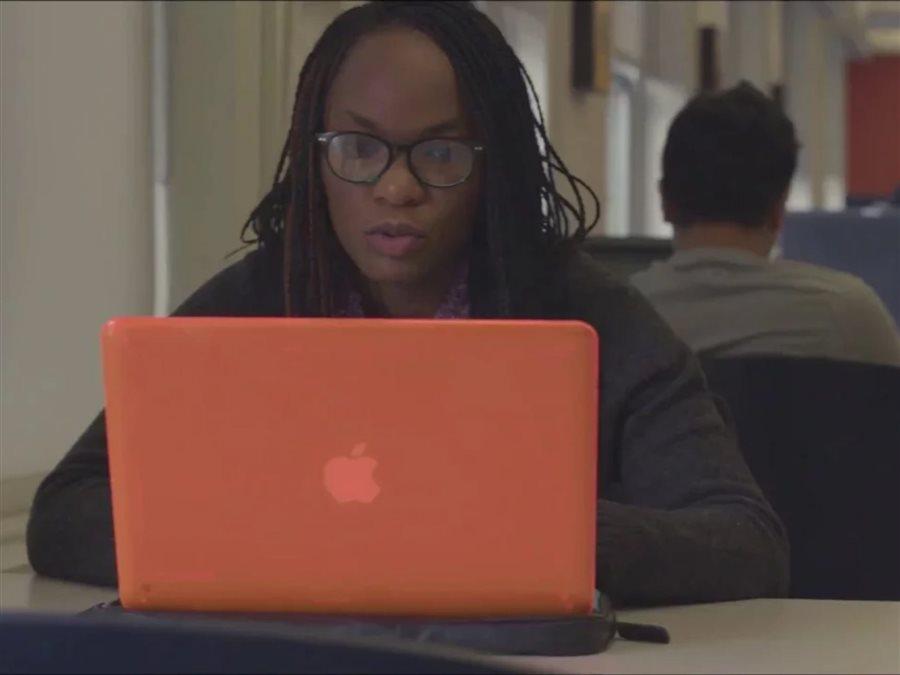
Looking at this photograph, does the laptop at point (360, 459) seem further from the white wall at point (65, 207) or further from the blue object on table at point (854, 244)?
the blue object on table at point (854, 244)

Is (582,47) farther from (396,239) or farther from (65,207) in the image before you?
(396,239)

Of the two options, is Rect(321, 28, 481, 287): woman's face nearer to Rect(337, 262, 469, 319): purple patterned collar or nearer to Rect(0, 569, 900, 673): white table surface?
Rect(337, 262, 469, 319): purple patterned collar

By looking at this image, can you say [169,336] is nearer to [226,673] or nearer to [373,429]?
[373,429]

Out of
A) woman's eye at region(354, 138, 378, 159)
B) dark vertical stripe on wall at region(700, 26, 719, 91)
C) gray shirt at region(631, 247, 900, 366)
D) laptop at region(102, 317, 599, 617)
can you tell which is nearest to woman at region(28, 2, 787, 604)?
woman's eye at region(354, 138, 378, 159)

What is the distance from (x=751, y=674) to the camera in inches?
36.5

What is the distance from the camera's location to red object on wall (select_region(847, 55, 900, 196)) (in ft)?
46.8

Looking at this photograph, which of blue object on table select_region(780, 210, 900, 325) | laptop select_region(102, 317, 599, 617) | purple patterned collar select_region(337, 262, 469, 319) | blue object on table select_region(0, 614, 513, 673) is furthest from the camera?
blue object on table select_region(780, 210, 900, 325)

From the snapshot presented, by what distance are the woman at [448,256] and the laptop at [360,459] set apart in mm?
304

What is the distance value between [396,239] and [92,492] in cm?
33

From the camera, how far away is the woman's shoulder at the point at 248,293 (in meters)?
1.52

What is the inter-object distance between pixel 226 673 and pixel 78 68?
1.63m

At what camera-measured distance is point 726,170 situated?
103 inches

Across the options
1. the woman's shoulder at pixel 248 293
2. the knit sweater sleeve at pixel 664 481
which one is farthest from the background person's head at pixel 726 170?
the woman's shoulder at pixel 248 293

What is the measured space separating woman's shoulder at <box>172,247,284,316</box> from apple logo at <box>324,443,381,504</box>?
0.60 meters
